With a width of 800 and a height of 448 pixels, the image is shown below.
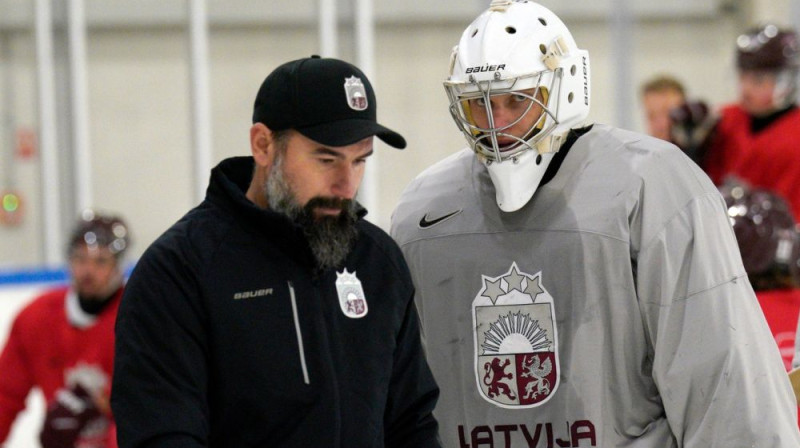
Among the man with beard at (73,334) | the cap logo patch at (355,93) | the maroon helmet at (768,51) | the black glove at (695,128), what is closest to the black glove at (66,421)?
the man with beard at (73,334)

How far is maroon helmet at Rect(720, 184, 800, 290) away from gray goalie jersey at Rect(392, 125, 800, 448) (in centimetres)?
72

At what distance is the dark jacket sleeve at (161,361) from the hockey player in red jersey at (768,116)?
10.3 feet

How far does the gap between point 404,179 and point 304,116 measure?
468 centimetres

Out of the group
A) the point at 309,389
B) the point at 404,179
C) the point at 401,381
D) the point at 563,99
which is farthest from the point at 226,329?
the point at 404,179

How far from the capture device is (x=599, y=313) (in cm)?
204

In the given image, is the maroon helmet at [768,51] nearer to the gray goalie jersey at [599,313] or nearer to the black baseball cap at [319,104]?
the gray goalie jersey at [599,313]

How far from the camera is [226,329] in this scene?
1666 millimetres

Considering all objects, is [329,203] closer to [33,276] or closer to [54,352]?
[54,352]

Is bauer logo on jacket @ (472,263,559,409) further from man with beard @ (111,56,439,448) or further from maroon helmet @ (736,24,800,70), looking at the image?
maroon helmet @ (736,24,800,70)

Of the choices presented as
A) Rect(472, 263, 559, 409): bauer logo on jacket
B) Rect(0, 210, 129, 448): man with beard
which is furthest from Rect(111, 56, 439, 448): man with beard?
Rect(0, 210, 129, 448): man with beard


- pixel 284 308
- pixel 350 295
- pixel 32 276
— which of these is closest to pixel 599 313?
pixel 350 295

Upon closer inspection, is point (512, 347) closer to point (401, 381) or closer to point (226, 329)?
point (401, 381)

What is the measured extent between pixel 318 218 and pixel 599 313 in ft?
1.71

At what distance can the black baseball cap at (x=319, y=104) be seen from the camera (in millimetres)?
1740
